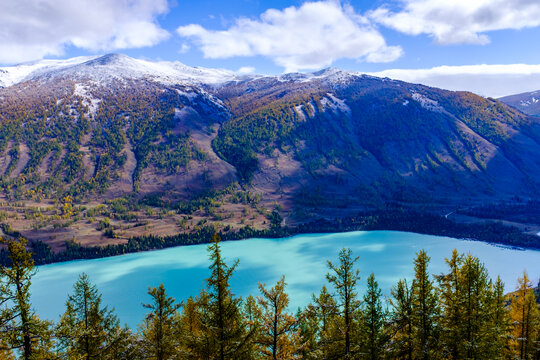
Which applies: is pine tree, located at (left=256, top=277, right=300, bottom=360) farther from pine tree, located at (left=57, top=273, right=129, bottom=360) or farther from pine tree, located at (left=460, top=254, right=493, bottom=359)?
pine tree, located at (left=57, top=273, right=129, bottom=360)

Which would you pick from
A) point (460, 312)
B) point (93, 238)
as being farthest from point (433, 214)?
point (460, 312)

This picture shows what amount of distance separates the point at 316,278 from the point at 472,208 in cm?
11418

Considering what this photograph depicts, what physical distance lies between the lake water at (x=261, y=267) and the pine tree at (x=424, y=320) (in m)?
57.0

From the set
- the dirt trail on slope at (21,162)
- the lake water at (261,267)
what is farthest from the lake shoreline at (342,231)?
the dirt trail on slope at (21,162)

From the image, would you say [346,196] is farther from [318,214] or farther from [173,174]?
[173,174]

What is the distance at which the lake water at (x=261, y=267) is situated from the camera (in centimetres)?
8369

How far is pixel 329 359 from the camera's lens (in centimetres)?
1947

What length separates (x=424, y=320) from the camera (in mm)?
18859

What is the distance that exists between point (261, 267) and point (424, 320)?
286 feet

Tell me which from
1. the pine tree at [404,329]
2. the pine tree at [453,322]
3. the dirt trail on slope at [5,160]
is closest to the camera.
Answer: the pine tree at [453,322]

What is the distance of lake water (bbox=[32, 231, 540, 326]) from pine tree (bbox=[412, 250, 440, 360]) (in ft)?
187

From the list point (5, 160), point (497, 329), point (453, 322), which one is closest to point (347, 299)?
point (453, 322)

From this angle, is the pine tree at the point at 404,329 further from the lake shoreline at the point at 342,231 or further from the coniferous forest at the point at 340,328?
the lake shoreline at the point at 342,231

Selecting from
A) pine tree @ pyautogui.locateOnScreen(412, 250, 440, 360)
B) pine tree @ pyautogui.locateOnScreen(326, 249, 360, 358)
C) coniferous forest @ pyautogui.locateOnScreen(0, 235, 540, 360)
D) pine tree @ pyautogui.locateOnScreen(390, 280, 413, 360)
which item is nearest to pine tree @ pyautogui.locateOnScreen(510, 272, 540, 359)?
coniferous forest @ pyautogui.locateOnScreen(0, 235, 540, 360)
